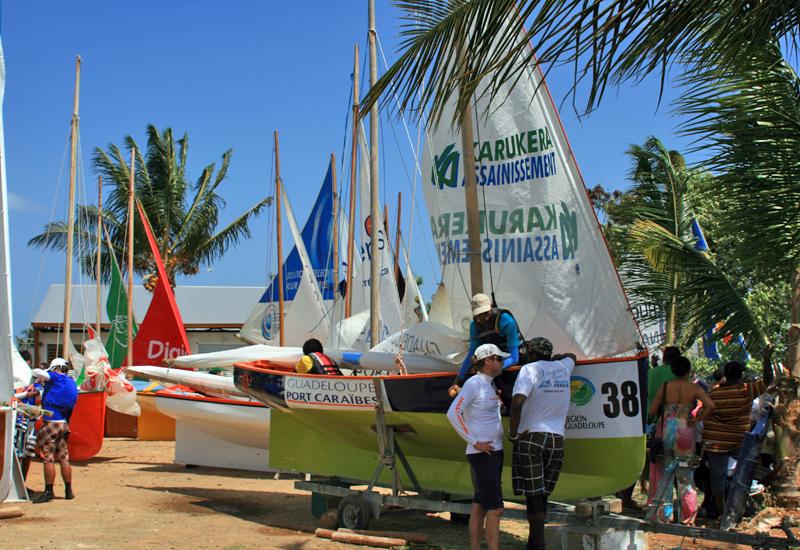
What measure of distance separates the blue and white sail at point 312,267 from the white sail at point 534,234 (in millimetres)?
11358

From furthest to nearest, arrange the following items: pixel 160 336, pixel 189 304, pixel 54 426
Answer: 1. pixel 189 304
2. pixel 160 336
3. pixel 54 426

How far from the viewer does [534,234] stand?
8.31m

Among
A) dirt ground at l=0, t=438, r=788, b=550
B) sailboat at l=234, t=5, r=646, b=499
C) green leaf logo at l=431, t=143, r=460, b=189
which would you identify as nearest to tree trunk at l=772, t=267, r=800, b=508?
dirt ground at l=0, t=438, r=788, b=550

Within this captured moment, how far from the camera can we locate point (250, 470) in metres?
12.9

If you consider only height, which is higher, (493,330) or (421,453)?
(493,330)

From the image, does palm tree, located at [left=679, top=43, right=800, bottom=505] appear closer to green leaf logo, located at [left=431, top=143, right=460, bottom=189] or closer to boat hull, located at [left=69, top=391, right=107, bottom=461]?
green leaf logo, located at [left=431, top=143, right=460, bottom=189]

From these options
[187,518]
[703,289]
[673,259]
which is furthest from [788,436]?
[187,518]

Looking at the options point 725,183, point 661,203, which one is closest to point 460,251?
point 725,183

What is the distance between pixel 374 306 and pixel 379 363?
4.79 meters

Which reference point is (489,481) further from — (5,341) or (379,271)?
(379,271)

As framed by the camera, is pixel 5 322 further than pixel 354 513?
Yes

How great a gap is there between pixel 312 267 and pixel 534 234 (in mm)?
12454

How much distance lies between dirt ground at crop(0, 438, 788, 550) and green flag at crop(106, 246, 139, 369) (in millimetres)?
8565

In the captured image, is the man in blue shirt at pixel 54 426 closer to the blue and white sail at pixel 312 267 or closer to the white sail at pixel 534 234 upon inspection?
the white sail at pixel 534 234
